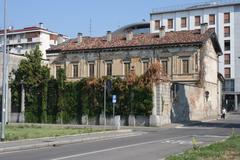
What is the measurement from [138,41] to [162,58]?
174 inches

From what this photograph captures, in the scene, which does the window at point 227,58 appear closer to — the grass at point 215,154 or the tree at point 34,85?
the tree at point 34,85

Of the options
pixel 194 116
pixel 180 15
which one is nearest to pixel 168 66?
pixel 194 116

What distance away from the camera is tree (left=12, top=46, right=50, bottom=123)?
4844cm

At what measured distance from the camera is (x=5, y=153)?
1841 centimetres

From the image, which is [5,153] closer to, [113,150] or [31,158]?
[31,158]

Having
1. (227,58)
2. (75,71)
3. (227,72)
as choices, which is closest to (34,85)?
(75,71)

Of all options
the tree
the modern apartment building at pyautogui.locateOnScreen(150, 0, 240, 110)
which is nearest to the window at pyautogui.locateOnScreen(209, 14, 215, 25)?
the modern apartment building at pyautogui.locateOnScreen(150, 0, 240, 110)

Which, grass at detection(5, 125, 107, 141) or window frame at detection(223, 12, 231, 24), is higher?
window frame at detection(223, 12, 231, 24)

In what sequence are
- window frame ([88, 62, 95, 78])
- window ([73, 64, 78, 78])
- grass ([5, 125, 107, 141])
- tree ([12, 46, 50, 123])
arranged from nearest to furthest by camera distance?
grass ([5, 125, 107, 141]) → tree ([12, 46, 50, 123]) → window frame ([88, 62, 95, 78]) → window ([73, 64, 78, 78])

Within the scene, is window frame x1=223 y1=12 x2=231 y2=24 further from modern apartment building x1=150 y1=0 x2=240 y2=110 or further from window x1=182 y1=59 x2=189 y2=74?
window x1=182 y1=59 x2=189 y2=74

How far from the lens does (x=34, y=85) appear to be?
48875mm

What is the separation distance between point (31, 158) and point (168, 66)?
46.1 m

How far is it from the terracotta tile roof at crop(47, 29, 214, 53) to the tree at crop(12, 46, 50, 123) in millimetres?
16697

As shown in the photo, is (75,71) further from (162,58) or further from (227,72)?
(227,72)
